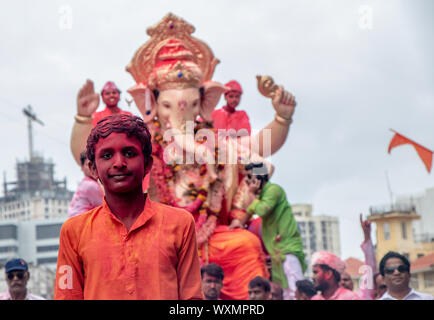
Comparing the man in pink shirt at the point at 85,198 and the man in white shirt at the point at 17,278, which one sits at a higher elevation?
the man in pink shirt at the point at 85,198

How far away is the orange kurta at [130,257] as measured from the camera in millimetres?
2602

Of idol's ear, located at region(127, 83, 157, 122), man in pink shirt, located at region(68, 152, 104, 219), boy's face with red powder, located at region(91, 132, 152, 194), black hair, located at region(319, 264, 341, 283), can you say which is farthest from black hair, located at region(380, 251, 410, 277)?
idol's ear, located at region(127, 83, 157, 122)

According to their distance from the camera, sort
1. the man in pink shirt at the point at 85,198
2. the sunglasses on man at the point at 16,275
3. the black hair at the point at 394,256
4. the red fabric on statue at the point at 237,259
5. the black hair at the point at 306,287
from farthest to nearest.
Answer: the red fabric on statue at the point at 237,259, the black hair at the point at 306,287, the man in pink shirt at the point at 85,198, the sunglasses on man at the point at 16,275, the black hair at the point at 394,256

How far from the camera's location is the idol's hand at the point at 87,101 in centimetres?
738

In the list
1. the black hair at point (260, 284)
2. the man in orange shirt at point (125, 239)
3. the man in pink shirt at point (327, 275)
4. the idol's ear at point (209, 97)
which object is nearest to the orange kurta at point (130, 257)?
the man in orange shirt at point (125, 239)

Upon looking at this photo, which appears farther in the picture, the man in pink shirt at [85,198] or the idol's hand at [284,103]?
the idol's hand at [284,103]

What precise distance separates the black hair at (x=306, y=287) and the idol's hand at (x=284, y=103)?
1.82 meters

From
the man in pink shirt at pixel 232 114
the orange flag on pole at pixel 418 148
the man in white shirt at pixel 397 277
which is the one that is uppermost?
the man in pink shirt at pixel 232 114

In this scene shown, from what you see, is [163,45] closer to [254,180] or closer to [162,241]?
[254,180]

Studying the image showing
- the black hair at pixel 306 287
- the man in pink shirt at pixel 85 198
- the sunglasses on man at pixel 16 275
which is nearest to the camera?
the sunglasses on man at pixel 16 275

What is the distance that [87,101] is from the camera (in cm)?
748

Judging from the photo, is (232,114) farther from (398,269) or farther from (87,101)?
(398,269)

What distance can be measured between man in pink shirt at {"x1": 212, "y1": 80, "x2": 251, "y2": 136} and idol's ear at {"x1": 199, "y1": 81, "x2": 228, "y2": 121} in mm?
211

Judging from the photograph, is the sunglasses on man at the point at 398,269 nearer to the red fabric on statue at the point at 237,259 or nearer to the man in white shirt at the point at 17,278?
the man in white shirt at the point at 17,278
